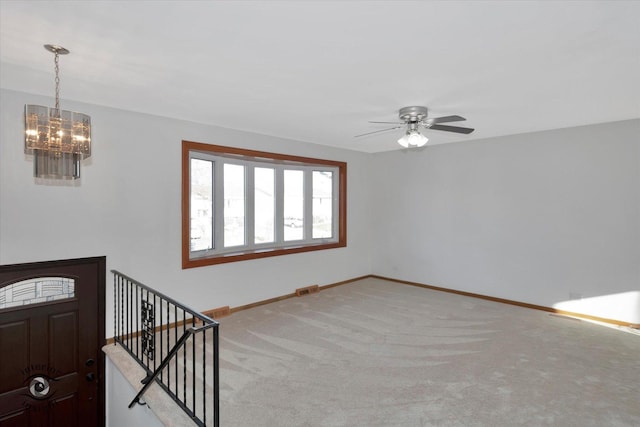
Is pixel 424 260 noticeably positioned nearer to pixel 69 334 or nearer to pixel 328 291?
pixel 328 291

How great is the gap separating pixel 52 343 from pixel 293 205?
3.54 meters

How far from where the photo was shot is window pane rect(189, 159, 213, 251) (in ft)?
14.5

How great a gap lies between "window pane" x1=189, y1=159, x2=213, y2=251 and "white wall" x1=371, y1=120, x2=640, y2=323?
3369 millimetres

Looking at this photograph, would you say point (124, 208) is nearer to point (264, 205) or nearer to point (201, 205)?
point (201, 205)

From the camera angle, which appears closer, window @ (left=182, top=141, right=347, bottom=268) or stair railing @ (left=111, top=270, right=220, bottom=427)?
stair railing @ (left=111, top=270, right=220, bottom=427)

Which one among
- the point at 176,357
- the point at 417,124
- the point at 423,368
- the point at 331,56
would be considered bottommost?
the point at 423,368

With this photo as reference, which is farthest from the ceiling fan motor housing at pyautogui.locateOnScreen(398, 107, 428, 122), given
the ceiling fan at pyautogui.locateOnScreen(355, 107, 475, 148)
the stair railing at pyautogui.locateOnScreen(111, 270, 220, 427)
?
the stair railing at pyautogui.locateOnScreen(111, 270, 220, 427)

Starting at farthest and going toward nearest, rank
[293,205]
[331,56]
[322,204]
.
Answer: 1. [322,204]
2. [293,205]
3. [331,56]

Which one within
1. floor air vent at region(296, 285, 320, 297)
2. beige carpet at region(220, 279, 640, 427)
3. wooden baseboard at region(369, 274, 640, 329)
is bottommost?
beige carpet at region(220, 279, 640, 427)

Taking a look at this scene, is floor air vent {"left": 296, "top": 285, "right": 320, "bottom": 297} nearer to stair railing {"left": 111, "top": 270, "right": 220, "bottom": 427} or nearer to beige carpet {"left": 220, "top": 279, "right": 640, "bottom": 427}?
beige carpet {"left": 220, "top": 279, "right": 640, "bottom": 427}

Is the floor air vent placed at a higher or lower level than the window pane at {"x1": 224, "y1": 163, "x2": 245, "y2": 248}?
lower

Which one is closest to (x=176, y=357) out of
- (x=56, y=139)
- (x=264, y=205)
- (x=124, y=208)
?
(x=56, y=139)

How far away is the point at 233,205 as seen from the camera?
16.0 ft

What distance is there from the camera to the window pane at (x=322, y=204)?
609 cm
